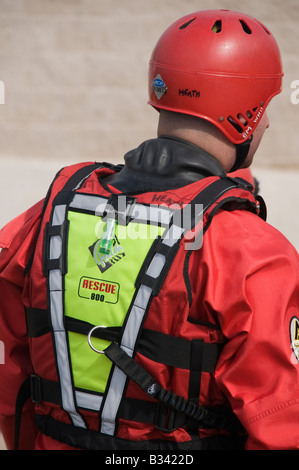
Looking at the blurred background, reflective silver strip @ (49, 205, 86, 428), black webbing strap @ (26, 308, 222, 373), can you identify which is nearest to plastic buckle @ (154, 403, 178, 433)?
black webbing strap @ (26, 308, 222, 373)

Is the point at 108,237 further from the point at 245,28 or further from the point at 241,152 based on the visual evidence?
the point at 245,28

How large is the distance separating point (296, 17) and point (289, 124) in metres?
0.77

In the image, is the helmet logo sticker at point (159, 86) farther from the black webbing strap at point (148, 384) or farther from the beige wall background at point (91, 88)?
the beige wall background at point (91, 88)

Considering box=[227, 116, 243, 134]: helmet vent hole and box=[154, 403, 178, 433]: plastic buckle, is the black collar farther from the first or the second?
box=[154, 403, 178, 433]: plastic buckle

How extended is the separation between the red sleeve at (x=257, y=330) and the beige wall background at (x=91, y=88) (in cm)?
313

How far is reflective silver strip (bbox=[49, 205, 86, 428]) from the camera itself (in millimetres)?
1939

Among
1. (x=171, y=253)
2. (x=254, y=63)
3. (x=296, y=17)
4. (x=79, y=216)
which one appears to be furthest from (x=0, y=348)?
(x=296, y=17)

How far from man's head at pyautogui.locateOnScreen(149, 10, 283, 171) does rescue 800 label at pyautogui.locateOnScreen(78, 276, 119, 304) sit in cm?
65

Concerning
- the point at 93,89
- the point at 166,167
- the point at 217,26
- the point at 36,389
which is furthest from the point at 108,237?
the point at 93,89

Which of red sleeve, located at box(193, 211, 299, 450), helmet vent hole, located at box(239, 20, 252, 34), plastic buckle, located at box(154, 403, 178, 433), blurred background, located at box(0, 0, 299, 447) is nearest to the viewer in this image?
red sleeve, located at box(193, 211, 299, 450)

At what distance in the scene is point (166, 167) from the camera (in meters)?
2.01

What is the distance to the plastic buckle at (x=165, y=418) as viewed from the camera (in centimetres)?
188

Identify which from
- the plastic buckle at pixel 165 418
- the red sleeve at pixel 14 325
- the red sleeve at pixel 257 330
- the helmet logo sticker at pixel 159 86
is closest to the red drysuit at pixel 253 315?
the red sleeve at pixel 257 330
